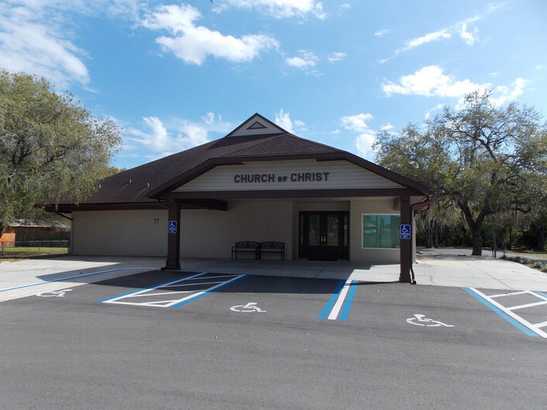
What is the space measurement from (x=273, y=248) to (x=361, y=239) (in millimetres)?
3751

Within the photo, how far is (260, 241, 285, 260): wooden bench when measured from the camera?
18.7m

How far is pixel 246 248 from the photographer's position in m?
19.0

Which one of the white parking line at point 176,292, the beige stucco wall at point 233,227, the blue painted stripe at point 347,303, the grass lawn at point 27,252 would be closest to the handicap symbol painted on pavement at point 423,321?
the blue painted stripe at point 347,303

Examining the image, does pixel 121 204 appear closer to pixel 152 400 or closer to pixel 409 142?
pixel 152 400

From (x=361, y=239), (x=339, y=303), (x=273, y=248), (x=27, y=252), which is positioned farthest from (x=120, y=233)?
(x=339, y=303)

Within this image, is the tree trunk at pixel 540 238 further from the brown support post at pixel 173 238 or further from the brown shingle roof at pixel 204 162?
the brown support post at pixel 173 238

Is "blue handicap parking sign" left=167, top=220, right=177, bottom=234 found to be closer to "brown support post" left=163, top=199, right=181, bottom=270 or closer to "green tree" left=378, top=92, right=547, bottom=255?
"brown support post" left=163, top=199, right=181, bottom=270

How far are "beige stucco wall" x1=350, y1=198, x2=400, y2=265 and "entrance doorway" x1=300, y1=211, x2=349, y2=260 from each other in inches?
17.2

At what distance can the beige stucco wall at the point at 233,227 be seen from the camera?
19047 mm

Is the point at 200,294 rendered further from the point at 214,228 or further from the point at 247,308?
the point at 214,228

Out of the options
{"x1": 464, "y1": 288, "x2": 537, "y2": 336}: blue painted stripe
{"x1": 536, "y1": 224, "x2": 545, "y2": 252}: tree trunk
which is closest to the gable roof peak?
{"x1": 464, "y1": 288, "x2": 537, "y2": 336}: blue painted stripe

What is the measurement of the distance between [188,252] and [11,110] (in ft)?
30.5

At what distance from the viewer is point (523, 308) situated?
896cm

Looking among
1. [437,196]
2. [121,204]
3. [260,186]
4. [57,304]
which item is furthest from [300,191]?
[437,196]
